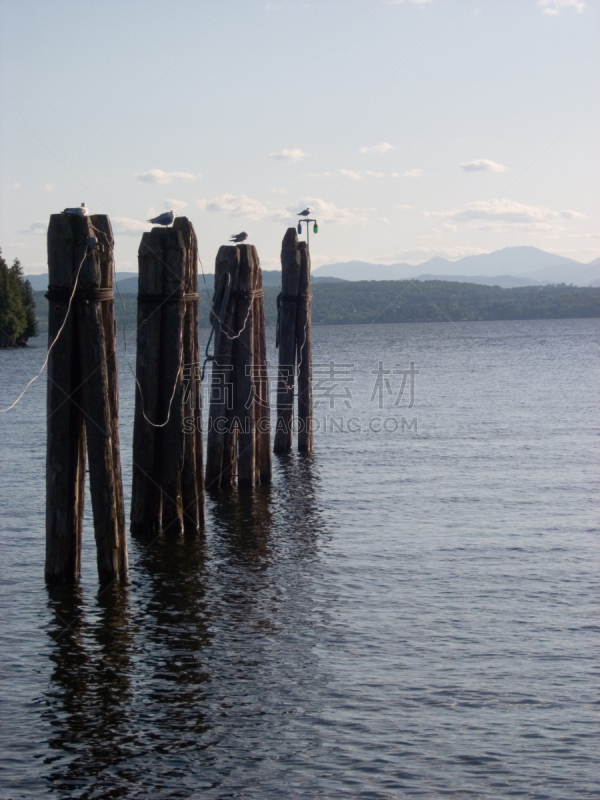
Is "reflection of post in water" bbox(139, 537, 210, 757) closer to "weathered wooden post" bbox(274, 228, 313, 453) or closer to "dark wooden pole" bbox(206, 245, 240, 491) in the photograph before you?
"dark wooden pole" bbox(206, 245, 240, 491)

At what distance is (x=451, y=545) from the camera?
43.8 ft

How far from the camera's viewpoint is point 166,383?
1237 cm

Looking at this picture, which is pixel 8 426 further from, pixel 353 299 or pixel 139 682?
pixel 353 299

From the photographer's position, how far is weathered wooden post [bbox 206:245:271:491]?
50.9ft

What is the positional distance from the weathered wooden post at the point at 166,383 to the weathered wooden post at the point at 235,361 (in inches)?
104

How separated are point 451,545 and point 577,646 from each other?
4.16 metres

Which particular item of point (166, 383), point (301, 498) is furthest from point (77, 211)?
point (301, 498)

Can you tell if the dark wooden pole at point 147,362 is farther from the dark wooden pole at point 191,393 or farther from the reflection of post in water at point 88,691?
the reflection of post in water at point 88,691

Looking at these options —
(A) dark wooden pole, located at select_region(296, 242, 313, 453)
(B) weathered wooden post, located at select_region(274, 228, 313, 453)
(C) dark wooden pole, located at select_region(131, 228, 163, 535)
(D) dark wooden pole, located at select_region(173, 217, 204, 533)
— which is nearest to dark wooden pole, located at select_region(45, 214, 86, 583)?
(C) dark wooden pole, located at select_region(131, 228, 163, 535)

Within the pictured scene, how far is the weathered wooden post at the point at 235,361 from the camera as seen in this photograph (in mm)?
15523

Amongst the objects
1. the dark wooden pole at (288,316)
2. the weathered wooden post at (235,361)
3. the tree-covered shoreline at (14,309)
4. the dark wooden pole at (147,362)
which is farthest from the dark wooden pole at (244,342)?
the tree-covered shoreline at (14,309)

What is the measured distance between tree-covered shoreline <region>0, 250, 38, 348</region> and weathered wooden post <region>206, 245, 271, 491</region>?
83692 millimetres

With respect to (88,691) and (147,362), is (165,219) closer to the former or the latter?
(147,362)

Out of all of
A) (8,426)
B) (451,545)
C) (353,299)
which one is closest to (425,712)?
(451,545)
